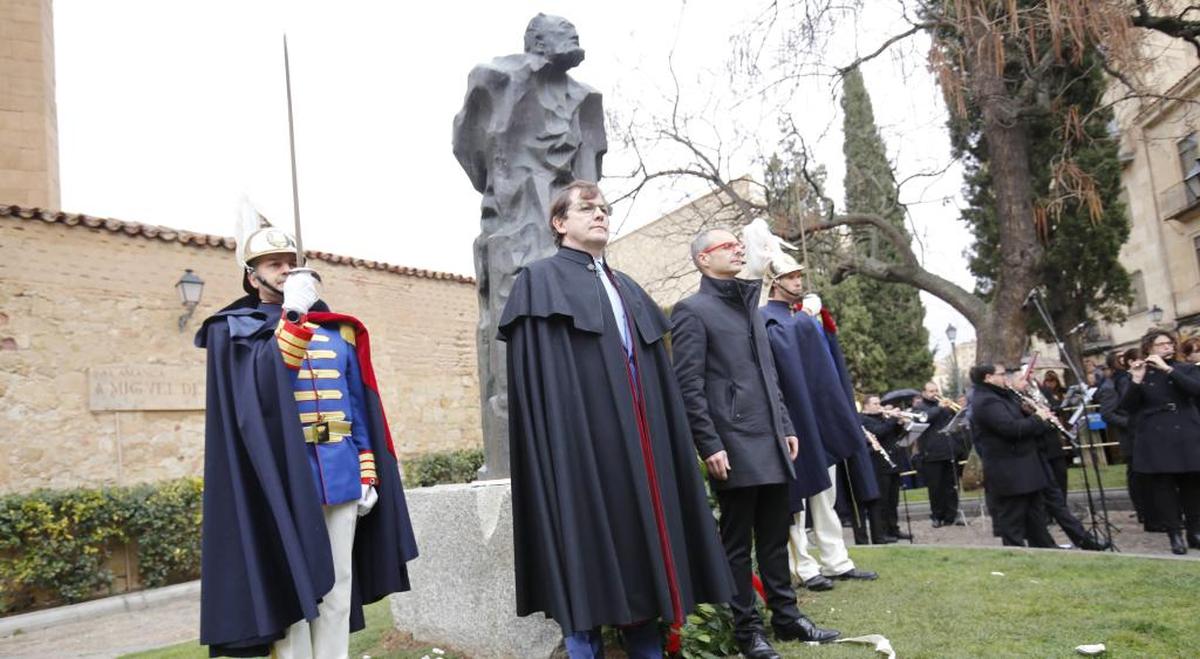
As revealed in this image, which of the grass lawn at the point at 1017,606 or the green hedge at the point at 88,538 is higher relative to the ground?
the green hedge at the point at 88,538

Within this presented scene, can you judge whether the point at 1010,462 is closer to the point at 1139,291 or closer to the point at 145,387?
the point at 145,387

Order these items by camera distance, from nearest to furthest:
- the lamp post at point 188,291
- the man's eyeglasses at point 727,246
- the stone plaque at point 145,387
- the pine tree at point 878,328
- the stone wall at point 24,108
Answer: the man's eyeglasses at point 727,246
the stone plaque at point 145,387
the lamp post at point 188,291
the stone wall at point 24,108
the pine tree at point 878,328

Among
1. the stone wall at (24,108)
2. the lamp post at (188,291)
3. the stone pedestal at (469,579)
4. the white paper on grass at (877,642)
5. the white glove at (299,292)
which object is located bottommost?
the white paper on grass at (877,642)

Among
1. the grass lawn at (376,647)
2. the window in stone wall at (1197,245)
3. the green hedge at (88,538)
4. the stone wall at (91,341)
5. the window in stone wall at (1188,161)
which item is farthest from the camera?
the window in stone wall at (1197,245)

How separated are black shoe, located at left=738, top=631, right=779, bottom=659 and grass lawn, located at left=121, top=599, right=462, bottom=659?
140cm

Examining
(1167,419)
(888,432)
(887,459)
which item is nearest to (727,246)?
(1167,419)

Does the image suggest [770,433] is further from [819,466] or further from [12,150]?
[12,150]

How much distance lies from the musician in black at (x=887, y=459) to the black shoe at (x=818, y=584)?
3802 millimetres

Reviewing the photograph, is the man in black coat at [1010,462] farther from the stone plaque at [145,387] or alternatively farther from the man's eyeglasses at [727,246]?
the stone plaque at [145,387]

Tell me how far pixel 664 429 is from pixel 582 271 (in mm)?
673

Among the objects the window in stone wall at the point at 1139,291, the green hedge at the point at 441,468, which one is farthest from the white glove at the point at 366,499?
the window in stone wall at the point at 1139,291

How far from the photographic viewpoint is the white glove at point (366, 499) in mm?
3254

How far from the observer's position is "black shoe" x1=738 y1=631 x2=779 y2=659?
11.6 feet

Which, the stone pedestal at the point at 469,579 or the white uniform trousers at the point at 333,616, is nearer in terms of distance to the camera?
the white uniform trousers at the point at 333,616
